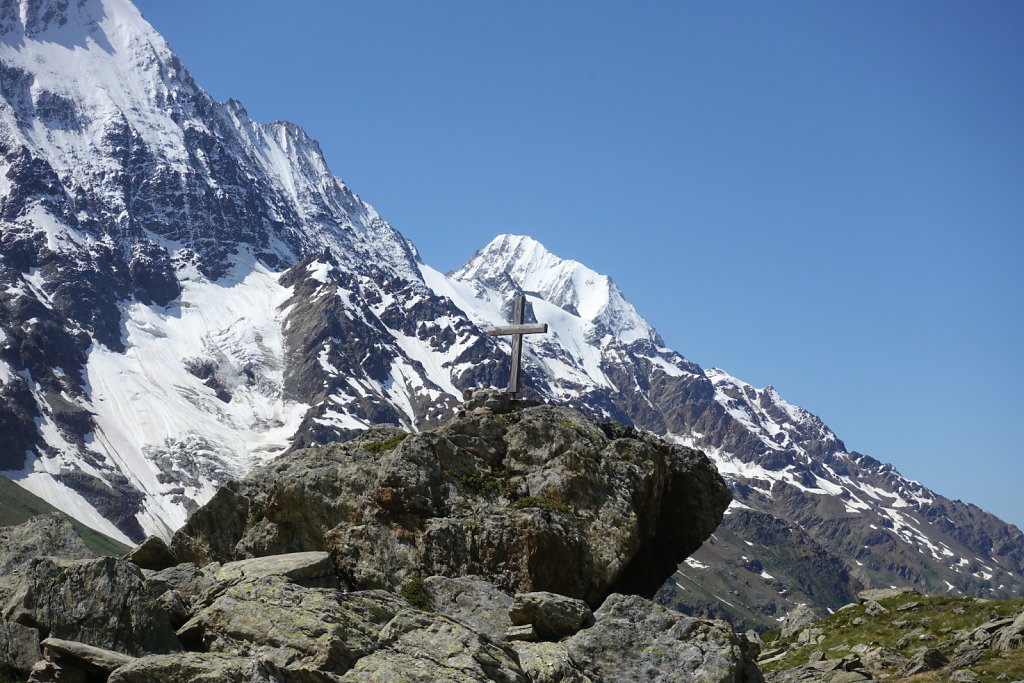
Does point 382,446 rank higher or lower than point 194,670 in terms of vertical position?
higher

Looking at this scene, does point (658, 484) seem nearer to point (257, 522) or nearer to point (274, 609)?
point (257, 522)

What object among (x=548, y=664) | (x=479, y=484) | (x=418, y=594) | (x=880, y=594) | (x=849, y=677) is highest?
(x=880, y=594)

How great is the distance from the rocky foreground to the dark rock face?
6 cm

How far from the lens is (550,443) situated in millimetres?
33781

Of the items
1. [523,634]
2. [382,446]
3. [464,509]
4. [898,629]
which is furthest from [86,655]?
[898,629]

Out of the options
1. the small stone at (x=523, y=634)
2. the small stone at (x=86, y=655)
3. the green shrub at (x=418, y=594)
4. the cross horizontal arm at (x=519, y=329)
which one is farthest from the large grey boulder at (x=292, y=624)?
the cross horizontal arm at (x=519, y=329)

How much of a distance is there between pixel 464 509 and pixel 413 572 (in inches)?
117

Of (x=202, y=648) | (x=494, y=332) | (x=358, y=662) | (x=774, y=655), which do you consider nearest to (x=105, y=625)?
(x=202, y=648)

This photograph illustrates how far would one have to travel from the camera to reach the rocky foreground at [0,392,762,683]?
1994cm

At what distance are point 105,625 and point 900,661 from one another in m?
26.2

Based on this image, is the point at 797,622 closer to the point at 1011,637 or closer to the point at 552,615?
the point at 1011,637

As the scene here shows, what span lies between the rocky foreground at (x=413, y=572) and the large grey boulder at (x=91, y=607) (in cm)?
4

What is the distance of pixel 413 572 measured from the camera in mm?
28047

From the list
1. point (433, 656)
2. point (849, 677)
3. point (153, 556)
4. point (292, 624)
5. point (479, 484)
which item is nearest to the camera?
point (433, 656)
